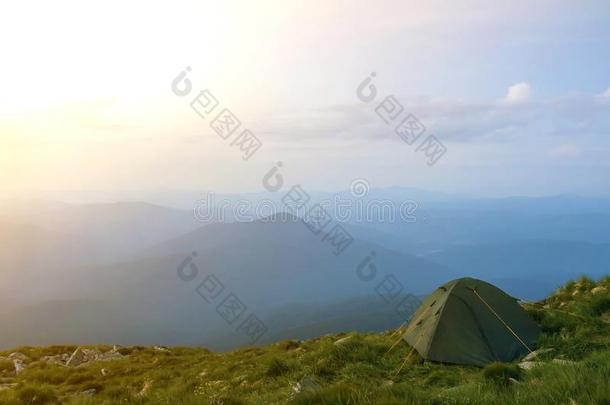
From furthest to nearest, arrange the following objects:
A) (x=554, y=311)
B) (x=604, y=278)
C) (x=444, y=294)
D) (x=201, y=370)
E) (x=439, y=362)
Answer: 1. (x=604, y=278)
2. (x=201, y=370)
3. (x=554, y=311)
4. (x=444, y=294)
5. (x=439, y=362)

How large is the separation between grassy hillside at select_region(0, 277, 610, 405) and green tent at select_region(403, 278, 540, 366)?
579mm

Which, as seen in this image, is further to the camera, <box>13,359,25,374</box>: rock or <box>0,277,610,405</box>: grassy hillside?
<box>13,359,25,374</box>: rock

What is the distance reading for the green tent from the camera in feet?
46.1

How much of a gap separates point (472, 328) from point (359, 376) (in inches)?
193

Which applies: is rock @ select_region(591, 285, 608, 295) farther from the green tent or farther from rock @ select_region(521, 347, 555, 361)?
rock @ select_region(521, 347, 555, 361)

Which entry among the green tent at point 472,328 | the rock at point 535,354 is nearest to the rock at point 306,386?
the green tent at point 472,328

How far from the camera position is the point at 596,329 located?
14.2 meters

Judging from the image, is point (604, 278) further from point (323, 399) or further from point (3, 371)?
point (3, 371)

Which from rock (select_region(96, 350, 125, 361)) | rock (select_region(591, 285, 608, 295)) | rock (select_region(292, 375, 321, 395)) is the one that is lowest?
rock (select_region(591, 285, 608, 295))

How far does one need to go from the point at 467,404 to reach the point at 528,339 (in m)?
10.1

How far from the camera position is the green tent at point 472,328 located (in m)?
14.1

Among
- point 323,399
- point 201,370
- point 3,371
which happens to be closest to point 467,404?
point 323,399

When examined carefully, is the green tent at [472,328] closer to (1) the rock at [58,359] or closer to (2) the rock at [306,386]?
(2) the rock at [306,386]

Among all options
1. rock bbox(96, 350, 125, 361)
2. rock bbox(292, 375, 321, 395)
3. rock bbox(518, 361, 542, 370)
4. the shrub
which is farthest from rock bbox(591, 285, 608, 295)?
the shrub
